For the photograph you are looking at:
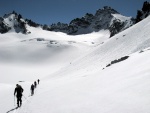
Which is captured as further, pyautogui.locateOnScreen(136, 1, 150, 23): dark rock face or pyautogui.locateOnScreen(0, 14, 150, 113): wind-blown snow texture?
pyautogui.locateOnScreen(136, 1, 150, 23): dark rock face

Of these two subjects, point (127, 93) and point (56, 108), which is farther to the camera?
point (56, 108)

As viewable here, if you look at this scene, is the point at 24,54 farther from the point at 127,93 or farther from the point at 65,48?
the point at 127,93

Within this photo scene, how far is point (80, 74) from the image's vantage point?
39.1 meters

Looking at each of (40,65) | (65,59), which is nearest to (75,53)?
(65,59)

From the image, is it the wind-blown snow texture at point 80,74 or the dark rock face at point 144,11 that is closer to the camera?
the wind-blown snow texture at point 80,74

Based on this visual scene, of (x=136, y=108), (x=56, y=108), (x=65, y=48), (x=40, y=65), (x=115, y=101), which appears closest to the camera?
(x=136, y=108)

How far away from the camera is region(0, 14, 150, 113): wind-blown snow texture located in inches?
372

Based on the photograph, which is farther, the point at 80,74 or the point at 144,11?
Answer: the point at 144,11

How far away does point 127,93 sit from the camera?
945 centimetres

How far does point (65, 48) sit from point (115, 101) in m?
161

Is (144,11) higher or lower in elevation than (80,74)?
higher

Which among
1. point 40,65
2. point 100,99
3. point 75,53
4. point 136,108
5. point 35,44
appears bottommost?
point 136,108

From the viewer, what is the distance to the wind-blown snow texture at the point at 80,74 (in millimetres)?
9445

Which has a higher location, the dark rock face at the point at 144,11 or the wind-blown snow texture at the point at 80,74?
the dark rock face at the point at 144,11
